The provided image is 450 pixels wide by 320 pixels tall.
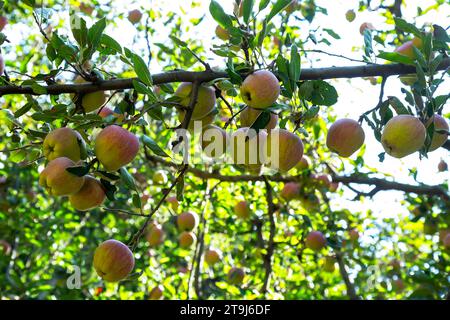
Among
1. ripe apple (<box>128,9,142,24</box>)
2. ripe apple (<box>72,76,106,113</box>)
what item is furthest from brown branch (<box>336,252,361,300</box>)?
ripe apple (<box>128,9,142,24</box>)

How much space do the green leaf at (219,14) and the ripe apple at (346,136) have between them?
0.46 metres

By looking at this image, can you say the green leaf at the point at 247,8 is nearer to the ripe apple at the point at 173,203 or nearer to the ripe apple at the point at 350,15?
the ripe apple at the point at 173,203

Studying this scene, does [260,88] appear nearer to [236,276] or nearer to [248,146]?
[248,146]

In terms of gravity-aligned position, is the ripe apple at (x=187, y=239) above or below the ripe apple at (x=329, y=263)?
above

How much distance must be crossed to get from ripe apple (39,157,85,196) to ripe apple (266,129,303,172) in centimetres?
55

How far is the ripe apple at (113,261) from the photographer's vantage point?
150 cm

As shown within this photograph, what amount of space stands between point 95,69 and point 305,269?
299 centimetres

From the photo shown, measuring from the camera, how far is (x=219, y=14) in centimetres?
145

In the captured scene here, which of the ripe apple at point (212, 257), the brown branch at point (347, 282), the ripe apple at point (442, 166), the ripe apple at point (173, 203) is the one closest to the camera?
the brown branch at point (347, 282)

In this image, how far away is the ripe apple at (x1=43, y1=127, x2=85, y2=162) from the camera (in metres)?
1.42

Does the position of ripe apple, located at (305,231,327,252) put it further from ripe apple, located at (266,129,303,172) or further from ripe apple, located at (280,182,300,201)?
ripe apple, located at (266,129,303,172)

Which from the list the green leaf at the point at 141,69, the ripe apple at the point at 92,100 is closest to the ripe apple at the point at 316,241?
the ripe apple at the point at 92,100
